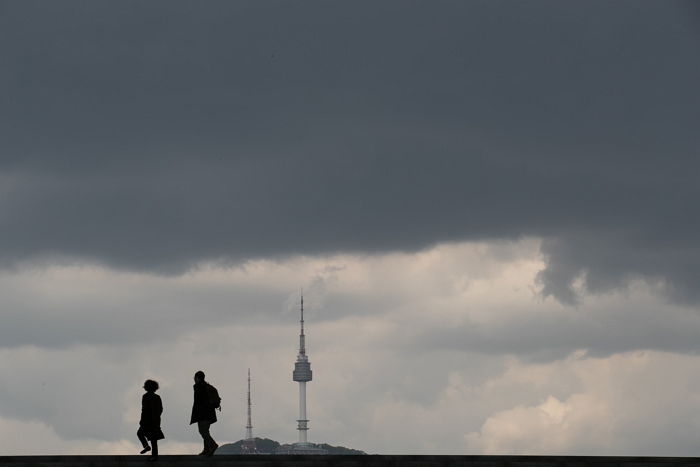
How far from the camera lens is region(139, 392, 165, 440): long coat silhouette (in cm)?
4300

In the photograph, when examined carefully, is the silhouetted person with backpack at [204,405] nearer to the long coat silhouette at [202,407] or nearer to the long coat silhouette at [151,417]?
the long coat silhouette at [202,407]

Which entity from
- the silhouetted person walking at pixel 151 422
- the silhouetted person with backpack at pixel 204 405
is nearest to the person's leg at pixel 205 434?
the silhouetted person with backpack at pixel 204 405

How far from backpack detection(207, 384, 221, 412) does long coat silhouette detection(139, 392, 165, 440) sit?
2.20m

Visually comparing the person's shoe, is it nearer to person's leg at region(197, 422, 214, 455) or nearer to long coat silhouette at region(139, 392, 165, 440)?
person's leg at region(197, 422, 214, 455)

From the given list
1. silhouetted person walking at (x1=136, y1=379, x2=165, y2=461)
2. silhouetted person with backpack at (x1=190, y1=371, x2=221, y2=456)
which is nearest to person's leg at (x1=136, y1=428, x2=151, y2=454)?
silhouetted person walking at (x1=136, y1=379, x2=165, y2=461)

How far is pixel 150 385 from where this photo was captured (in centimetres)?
4272

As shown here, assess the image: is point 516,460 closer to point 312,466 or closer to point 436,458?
point 436,458

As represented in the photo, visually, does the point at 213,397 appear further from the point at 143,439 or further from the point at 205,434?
the point at 143,439

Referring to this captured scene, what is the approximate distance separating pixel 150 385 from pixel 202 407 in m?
2.70

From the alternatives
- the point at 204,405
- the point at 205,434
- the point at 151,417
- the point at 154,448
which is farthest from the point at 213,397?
the point at 154,448

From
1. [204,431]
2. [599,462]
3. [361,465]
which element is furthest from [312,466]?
[599,462]

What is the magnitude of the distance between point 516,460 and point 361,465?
4.14m

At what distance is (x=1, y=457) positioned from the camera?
141ft

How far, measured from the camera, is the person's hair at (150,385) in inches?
1679
